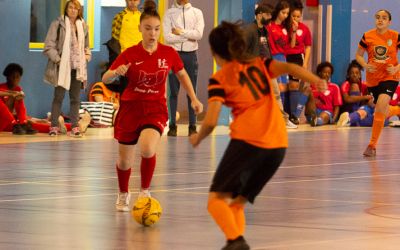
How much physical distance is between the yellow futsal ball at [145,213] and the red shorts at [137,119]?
100cm

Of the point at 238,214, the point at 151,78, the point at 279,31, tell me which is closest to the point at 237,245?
the point at 238,214

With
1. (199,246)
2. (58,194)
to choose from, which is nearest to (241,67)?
(199,246)

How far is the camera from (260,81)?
8609mm

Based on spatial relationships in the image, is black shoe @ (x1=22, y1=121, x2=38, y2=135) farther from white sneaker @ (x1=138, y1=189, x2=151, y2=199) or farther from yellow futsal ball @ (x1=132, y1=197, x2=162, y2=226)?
yellow futsal ball @ (x1=132, y1=197, x2=162, y2=226)

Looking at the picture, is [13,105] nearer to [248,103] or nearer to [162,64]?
[162,64]

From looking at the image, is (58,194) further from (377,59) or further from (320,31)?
(320,31)

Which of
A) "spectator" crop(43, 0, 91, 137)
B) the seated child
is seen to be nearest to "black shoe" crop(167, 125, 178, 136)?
"spectator" crop(43, 0, 91, 137)

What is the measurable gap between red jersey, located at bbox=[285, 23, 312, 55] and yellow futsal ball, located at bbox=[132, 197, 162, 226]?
49.9ft

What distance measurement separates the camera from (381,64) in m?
18.9

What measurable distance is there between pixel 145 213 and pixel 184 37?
11.4 m

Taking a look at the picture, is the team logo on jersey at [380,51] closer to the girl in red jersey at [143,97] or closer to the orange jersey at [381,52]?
the orange jersey at [381,52]

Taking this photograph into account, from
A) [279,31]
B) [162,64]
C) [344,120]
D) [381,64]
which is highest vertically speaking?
[279,31]

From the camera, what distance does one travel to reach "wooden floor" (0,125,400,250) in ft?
31.8

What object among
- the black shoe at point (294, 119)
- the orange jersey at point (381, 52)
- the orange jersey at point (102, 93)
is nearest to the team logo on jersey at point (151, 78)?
the orange jersey at point (381, 52)
